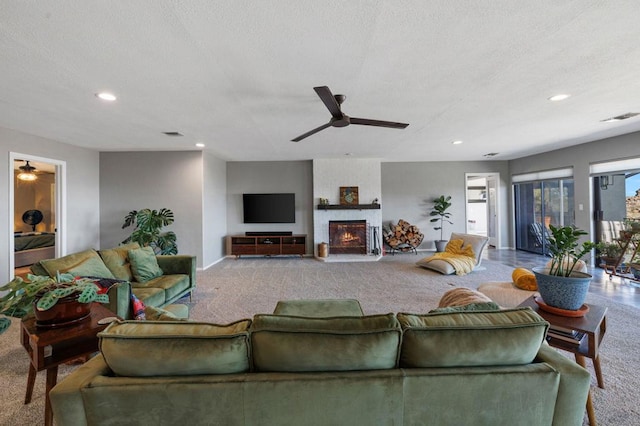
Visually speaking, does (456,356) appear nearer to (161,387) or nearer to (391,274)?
(161,387)

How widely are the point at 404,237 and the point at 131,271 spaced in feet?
19.4

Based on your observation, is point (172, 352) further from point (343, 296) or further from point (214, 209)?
point (214, 209)

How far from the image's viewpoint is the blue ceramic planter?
179 cm

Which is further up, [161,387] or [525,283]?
[161,387]

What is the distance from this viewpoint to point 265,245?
6.72m

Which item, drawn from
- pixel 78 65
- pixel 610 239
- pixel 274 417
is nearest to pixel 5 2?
pixel 78 65

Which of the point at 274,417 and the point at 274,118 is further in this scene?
the point at 274,118

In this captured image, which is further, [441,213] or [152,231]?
[441,213]

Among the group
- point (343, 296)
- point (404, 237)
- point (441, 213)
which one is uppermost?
point (441, 213)

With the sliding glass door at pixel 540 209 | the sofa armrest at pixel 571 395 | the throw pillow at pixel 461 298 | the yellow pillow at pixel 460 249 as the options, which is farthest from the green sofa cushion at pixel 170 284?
the sliding glass door at pixel 540 209

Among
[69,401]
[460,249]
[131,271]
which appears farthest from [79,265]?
[460,249]

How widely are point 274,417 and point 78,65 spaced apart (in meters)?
2.87

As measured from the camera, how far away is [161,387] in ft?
3.26

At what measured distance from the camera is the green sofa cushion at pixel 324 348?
1058 mm
